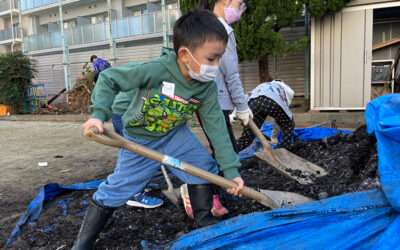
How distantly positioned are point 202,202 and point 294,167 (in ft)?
4.32

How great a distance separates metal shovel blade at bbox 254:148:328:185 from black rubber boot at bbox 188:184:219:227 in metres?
0.99

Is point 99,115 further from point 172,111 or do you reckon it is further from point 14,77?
point 14,77

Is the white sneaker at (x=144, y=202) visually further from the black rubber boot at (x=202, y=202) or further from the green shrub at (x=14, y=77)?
the green shrub at (x=14, y=77)

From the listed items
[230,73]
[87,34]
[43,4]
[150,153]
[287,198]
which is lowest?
[287,198]

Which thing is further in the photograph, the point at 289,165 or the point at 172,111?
the point at 289,165

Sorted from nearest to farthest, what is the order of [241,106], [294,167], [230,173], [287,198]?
[230,173] → [287,198] → [241,106] → [294,167]

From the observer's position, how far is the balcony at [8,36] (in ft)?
67.5

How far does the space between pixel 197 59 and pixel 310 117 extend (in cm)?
559

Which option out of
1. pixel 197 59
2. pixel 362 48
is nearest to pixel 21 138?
pixel 197 59

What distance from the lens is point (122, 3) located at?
571 inches

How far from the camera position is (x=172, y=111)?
1670mm

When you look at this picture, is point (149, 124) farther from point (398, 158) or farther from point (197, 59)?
point (398, 158)

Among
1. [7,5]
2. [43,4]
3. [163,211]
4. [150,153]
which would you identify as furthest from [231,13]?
[7,5]

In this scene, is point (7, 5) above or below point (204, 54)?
above
